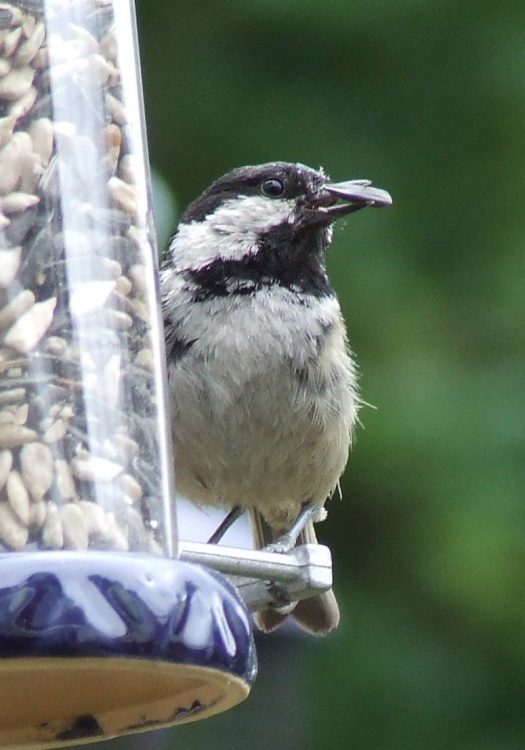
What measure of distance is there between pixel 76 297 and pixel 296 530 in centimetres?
130

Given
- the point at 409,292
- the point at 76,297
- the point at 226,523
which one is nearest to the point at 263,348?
the point at 226,523

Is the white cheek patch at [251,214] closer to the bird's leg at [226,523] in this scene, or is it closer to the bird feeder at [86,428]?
the bird's leg at [226,523]

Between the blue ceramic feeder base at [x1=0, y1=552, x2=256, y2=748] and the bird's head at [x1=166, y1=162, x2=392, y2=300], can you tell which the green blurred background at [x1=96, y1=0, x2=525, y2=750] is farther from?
the blue ceramic feeder base at [x1=0, y1=552, x2=256, y2=748]

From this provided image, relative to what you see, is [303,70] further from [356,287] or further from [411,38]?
[356,287]

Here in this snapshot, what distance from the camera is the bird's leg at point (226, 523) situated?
3.64 m

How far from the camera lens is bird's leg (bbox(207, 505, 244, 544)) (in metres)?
3.64

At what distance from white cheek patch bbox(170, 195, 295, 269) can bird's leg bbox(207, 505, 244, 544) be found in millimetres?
715

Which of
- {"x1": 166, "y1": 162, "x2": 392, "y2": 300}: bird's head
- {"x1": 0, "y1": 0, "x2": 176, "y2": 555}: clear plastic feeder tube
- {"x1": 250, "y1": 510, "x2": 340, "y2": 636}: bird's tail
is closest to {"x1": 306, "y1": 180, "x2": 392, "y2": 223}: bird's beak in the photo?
{"x1": 166, "y1": 162, "x2": 392, "y2": 300}: bird's head

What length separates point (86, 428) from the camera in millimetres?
1892

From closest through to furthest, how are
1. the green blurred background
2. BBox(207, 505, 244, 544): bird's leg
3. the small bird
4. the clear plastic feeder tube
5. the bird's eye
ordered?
the clear plastic feeder tube → the small bird → the bird's eye → BBox(207, 505, 244, 544): bird's leg → the green blurred background

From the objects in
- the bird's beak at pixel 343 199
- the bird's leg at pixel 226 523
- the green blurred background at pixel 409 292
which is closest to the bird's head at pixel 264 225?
the bird's beak at pixel 343 199

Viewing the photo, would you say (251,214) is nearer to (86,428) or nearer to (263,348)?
(263,348)

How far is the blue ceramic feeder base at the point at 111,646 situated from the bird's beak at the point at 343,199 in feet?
4.93

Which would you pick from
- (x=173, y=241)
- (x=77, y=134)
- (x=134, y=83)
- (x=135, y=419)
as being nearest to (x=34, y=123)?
(x=77, y=134)
